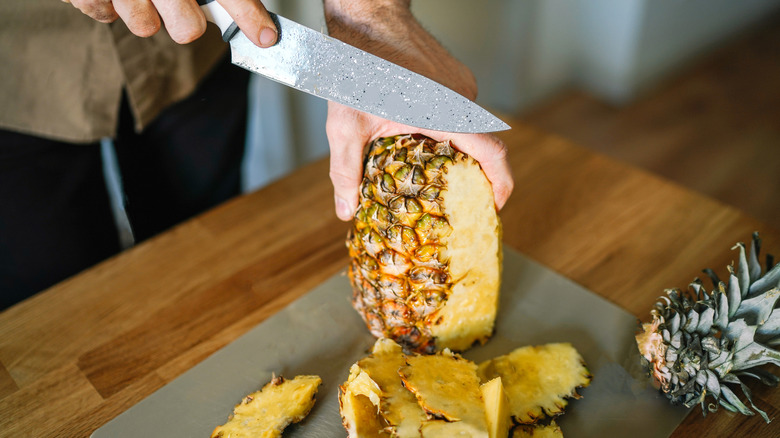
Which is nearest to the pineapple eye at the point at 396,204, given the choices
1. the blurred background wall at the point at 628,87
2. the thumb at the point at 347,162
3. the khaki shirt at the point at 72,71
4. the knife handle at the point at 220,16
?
the thumb at the point at 347,162

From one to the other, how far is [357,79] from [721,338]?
2.15ft

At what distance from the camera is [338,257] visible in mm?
1170

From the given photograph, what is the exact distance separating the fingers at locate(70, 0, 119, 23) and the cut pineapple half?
0.72 m

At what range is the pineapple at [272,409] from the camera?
31.7 inches

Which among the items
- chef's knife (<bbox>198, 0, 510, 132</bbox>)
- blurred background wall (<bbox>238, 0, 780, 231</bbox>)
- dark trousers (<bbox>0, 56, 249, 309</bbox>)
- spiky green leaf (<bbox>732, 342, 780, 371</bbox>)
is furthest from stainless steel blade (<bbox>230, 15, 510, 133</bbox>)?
blurred background wall (<bbox>238, 0, 780, 231</bbox>)

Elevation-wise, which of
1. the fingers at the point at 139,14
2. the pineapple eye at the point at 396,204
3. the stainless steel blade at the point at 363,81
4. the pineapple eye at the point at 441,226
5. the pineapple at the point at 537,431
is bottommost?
the pineapple at the point at 537,431

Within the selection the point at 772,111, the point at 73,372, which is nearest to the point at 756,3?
the point at 772,111

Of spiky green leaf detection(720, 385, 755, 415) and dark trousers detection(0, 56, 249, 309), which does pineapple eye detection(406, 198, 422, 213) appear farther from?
dark trousers detection(0, 56, 249, 309)

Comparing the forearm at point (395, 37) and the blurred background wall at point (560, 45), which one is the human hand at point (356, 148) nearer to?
the forearm at point (395, 37)

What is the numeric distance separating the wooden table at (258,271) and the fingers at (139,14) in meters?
0.47

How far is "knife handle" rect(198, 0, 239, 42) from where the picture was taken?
0.83 meters

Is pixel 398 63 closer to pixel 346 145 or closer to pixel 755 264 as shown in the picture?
pixel 346 145

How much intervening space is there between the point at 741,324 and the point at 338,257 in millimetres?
Result: 722

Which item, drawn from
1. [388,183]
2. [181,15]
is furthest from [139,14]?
[388,183]
